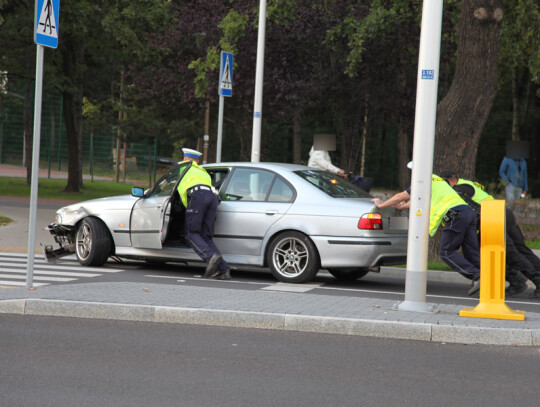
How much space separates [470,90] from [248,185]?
4332mm

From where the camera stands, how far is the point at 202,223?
36.0 ft

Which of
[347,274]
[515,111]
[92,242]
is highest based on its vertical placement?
[515,111]

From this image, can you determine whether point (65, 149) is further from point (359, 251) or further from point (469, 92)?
point (359, 251)

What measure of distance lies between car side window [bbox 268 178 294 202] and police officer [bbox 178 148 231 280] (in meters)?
0.72

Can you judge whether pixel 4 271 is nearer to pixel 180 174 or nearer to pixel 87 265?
pixel 87 265

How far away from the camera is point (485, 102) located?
1370cm

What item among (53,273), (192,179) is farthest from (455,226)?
(53,273)

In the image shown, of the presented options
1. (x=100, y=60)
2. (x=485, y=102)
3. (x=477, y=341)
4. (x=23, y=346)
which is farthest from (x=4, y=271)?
(x=100, y=60)

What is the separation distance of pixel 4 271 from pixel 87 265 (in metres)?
1.27

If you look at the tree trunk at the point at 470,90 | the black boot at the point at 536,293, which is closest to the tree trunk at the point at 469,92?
the tree trunk at the point at 470,90

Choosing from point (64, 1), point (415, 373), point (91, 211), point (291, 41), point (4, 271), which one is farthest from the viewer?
point (64, 1)

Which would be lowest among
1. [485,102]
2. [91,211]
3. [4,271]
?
[4,271]

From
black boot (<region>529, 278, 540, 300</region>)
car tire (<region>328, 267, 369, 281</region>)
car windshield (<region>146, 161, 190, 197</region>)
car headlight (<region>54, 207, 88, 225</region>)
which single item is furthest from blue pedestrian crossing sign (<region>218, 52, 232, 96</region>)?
black boot (<region>529, 278, 540, 300</region>)

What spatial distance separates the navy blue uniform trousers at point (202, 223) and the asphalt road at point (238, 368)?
308 cm
